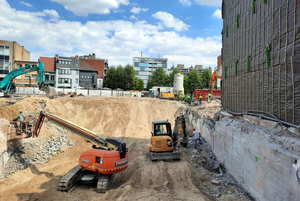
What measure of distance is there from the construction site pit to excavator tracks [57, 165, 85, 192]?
0.30 meters

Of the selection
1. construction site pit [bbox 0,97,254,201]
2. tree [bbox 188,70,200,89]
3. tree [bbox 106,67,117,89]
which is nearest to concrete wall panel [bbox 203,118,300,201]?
construction site pit [bbox 0,97,254,201]

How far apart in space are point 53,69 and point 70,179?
52.7 metres

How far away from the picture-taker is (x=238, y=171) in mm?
8945

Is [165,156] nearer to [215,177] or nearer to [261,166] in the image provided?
[215,177]

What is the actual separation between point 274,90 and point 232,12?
7.85m

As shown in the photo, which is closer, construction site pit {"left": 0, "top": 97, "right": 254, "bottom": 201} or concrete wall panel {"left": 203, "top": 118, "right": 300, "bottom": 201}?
concrete wall panel {"left": 203, "top": 118, "right": 300, "bottom": 201}

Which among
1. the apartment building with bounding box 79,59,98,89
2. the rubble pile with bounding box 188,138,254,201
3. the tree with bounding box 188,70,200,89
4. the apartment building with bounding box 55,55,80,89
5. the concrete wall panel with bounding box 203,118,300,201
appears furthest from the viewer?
the tree with bounding box 188,70,200,89

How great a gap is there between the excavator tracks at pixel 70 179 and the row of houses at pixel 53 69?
156ft

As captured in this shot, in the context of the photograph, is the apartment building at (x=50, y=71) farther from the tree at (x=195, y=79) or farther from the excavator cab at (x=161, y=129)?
the excavator cab at (x=161, y=129)

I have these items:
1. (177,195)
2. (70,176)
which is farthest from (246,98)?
(70,176)

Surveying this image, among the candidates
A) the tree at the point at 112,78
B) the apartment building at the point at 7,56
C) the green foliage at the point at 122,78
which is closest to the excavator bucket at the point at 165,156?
the green foliage at the point at 122,78

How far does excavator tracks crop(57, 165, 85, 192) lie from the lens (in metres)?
9.19

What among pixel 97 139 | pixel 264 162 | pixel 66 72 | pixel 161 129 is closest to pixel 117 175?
pixel 97 139

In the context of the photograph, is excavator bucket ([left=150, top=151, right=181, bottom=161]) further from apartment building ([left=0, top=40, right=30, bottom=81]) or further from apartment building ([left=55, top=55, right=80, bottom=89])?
apartment building ([left=0, top=40, right=30, bottom=81])
